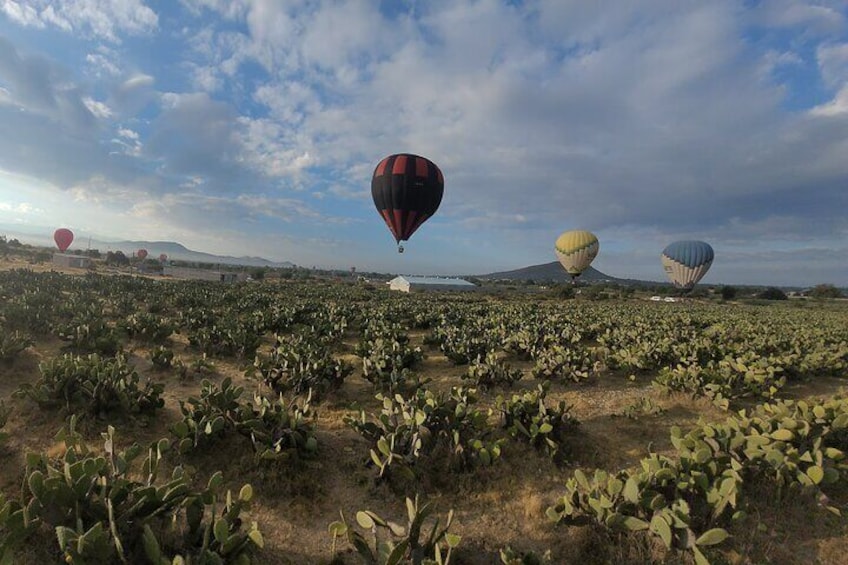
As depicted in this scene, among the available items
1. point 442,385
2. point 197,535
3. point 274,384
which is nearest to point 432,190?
point 442,385

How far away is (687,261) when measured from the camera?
57.8 metres

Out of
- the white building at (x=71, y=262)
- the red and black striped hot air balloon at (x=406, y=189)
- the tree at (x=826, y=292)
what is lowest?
the white building at (x=71, y=262)

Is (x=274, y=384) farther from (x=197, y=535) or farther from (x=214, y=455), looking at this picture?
(x=197, y=535)

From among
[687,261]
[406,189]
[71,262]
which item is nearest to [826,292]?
[687,261]

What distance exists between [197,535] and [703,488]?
215 inches

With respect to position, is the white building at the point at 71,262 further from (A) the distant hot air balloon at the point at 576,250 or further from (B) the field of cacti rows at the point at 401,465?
(A) the distant hot air balloon at the point at 576,250

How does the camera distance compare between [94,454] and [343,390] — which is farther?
[343,390]

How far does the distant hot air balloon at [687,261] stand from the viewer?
5700cm

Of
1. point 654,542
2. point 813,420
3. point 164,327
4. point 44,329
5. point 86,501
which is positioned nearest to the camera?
point 86,501

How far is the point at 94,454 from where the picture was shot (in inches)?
218

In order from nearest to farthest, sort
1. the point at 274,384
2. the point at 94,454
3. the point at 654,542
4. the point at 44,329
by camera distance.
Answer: the point at 654,542
the point at 94,454
the point at 274,384
the point at 44,329

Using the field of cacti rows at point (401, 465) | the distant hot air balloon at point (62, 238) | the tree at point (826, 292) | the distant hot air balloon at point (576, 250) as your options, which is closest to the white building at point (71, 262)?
the distant hot air balloon at point (62, 238)

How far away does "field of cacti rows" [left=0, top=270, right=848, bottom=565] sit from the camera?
361 centimetres

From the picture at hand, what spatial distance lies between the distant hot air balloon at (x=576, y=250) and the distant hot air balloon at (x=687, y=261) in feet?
55.7
